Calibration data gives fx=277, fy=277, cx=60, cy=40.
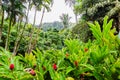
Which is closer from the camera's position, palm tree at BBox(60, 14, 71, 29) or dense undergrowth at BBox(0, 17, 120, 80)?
dense undergrowth at BBox(0, 17, 120, 80)

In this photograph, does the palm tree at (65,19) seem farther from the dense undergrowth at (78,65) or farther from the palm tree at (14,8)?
the dense undergrowth at (78,65)

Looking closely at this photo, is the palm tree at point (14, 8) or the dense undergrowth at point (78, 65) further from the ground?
the palm tree at point (14, 8)

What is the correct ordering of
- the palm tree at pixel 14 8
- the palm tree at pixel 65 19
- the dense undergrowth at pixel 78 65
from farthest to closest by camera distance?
the palm tree at pixel 65 19 → the palm tree at pixel 14 8 → the dense undergrowth at pixel 78 65

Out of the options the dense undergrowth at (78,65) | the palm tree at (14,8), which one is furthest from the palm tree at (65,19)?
the dense undergrowth at (78,65)

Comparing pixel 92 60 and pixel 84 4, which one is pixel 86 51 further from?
pixel 84 4

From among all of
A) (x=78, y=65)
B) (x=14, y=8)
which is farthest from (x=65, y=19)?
(x=78, y=65)

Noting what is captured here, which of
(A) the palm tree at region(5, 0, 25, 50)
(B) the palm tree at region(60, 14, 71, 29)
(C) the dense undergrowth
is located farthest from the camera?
(B) the palm tree at region(60, 14, 71, 29)

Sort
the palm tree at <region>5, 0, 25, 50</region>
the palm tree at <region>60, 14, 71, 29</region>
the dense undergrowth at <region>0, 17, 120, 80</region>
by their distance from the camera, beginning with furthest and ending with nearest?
the palm tree at <region>60, 14, 71, 29</region> < the palm tree at <region>5, 0, 25, 50</region> < the dense undergrowth at <region>0, 17, 120, 80</region>

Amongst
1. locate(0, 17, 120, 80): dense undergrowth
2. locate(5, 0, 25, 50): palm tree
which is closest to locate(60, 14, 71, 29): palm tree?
locate(5, 0, 25, 50): palm tree

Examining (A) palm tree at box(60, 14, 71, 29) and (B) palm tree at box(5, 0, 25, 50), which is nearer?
(B) palm tree at box(5, 0, 25, 50)

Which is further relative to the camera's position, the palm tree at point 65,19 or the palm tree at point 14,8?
the palm tree at point 65,19

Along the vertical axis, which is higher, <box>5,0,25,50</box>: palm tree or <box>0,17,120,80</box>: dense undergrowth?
<box>5,0,25,50</box>: palm tree

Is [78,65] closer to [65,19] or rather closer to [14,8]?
[14,8]

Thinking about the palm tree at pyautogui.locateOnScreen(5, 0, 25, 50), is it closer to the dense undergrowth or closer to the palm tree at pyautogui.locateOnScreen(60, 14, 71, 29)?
the dense undergrowth
